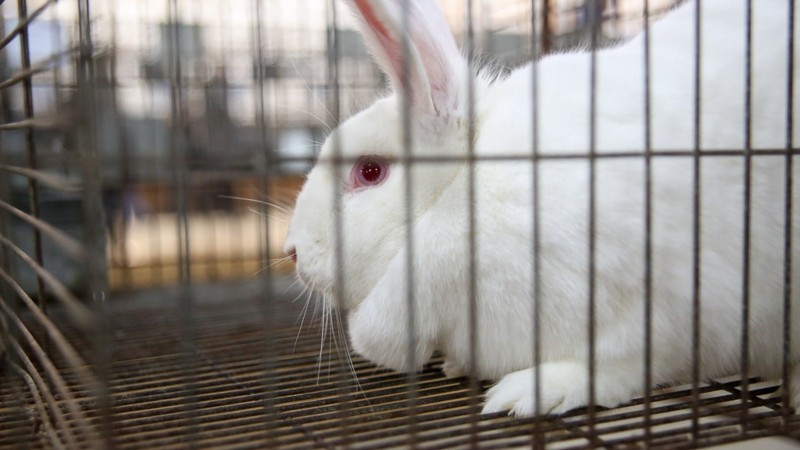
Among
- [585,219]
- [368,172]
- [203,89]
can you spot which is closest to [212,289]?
[203,89]

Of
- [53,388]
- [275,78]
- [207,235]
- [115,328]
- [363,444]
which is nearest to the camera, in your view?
[363,444]

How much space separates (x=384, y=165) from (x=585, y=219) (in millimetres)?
356

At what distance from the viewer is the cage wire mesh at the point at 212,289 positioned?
84 centimetres

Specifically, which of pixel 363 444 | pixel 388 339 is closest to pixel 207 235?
pixel 388 339

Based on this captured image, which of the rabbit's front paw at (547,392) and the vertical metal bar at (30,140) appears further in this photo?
the vertical metal bar at (30,140)

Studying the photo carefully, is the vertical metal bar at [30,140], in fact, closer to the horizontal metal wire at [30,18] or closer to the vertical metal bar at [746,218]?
the horizontal metal wire at [30,18]

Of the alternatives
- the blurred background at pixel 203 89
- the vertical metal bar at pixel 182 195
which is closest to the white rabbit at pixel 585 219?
the vertical metal bar at pixel 182 195

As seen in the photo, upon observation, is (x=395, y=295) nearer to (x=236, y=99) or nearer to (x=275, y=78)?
(x=275, y=78)

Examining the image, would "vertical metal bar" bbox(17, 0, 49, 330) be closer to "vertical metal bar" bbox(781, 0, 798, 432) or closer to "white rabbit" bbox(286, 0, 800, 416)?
"white rabbit" bbox(286, 0, 800, 416)

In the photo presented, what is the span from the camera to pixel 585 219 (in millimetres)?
1090

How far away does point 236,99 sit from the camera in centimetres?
263

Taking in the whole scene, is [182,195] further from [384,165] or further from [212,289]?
[212,289]

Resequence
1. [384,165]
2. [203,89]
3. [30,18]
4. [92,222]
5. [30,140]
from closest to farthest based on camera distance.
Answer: [92,222] → [30,18] → [384,165] → [30,140] → [203,89]

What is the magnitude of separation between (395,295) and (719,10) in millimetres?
700
